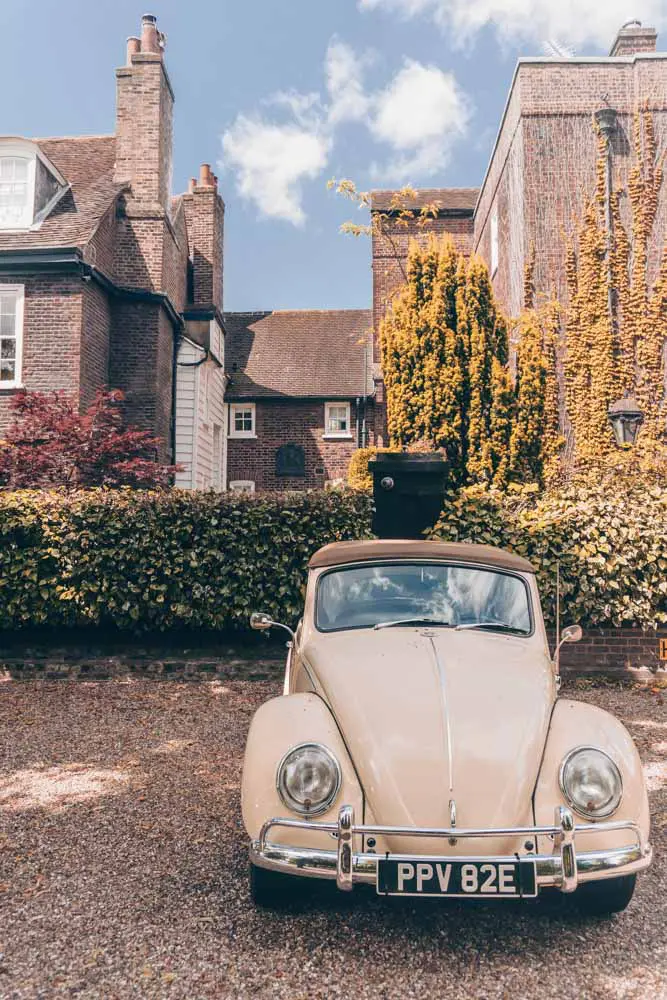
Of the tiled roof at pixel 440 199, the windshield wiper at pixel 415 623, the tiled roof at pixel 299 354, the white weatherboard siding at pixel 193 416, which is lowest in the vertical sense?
the windshield wiper at pixel 415 623

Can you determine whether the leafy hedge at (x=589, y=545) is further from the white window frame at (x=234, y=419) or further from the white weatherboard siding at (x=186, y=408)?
the white window frame at (x=234, y=419)

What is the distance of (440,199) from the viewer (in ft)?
79.2

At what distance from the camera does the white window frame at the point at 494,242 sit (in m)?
19.1

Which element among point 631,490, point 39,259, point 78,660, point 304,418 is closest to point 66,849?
point 78,660

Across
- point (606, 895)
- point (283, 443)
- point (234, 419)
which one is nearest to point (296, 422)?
point (283, 443)

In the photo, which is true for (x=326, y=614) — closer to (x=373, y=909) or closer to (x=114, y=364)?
(x=373, y=909)

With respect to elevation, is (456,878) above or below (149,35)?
below

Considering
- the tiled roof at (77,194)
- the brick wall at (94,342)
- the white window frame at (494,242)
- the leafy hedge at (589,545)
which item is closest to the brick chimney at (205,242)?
the tiled roof at (77,194)

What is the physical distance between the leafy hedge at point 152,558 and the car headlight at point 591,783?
5690 millimetres

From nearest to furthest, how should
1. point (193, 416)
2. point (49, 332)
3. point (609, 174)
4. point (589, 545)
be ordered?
point (589, 545) < point (49, 332) < point (609, 174) < point (193, 416)

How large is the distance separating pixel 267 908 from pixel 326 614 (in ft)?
5.19

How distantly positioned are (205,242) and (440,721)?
19.8m

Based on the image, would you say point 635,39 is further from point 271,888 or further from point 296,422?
point 271,888

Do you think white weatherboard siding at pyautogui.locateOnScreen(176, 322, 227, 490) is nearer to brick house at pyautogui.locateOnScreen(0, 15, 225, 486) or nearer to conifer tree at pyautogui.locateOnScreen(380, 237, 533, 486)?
brick house at pyautogui.locateOnScreen(0, 15, 225, 486)
